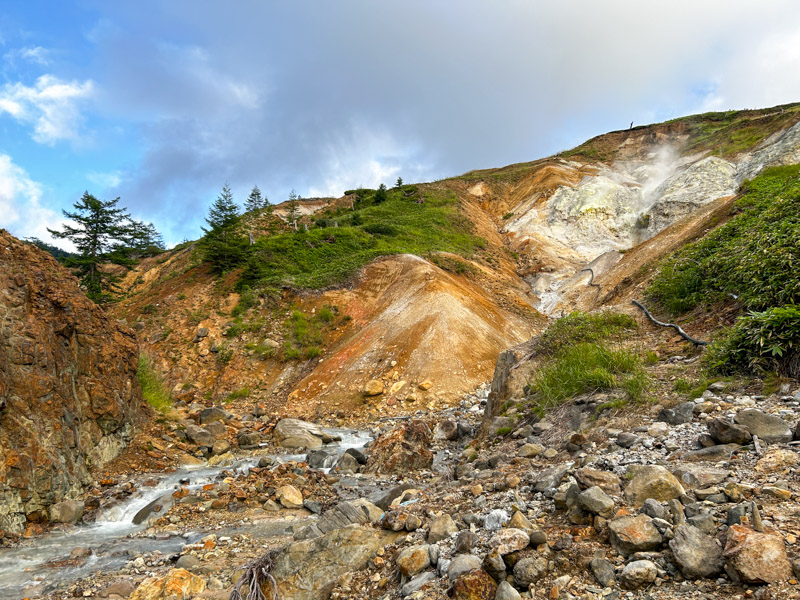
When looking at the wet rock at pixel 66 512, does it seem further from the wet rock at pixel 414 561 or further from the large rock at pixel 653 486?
the large rock at pixel 653 486

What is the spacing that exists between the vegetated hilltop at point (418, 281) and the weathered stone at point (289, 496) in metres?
8.60

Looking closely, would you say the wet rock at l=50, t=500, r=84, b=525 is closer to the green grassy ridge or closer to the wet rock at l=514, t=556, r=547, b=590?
the wet rock at l=514, t=556, r=547, b=590

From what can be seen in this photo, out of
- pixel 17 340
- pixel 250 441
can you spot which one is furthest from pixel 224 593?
pixel 250 441

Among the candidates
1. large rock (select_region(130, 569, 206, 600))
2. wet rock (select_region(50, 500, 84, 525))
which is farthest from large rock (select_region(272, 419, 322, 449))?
large rock (select_region(130, 569, 206, 600))

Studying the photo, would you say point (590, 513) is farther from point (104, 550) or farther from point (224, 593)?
point (104, 550)

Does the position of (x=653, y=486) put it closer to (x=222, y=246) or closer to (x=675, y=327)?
(x=675, y=327)

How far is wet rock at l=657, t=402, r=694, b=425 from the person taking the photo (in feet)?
19.9

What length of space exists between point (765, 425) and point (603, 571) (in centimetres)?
297

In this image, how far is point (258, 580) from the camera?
5832 mm

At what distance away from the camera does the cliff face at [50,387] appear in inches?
394

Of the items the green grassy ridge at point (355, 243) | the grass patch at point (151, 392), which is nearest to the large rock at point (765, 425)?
the grass patch at point (151, 392)

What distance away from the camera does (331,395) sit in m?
21.0

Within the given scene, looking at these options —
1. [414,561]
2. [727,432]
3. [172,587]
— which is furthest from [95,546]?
[727,432]

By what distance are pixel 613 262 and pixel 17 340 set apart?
1461 inches
